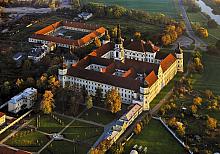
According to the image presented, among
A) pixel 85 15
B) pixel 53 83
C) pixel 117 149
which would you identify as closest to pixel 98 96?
pixel 53 83

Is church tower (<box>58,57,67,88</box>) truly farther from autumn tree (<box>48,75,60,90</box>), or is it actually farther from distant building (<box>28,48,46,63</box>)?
distant building (<box>28,48,46,63</box>)

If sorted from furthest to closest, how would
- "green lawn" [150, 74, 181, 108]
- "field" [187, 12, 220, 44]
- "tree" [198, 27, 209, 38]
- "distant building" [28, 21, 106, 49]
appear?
1. "tree" [198, 27, 209, 38]
2. "field" [187, 12, 220, 44]
3. "distant building" [28, 21, 106, 49]
4. "green lawn" [150, 74, 181, 108]

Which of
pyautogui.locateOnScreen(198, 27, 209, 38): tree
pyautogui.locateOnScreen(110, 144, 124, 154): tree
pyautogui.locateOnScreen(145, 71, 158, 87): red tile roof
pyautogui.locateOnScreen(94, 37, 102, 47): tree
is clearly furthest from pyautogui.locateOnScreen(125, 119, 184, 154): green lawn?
pyautogui.locateOnScreen(198, 27, 209, 38): tree

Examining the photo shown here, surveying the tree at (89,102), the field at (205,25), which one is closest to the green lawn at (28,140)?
the tree at (89,102)

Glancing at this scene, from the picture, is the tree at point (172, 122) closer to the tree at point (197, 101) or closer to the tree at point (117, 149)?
the tree at point (197, 101)

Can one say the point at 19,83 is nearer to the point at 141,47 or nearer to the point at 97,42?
the point at 141,47

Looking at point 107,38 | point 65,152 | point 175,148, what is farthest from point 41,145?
point 107,38

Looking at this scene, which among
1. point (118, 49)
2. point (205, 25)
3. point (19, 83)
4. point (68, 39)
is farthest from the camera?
point (205, 25)
